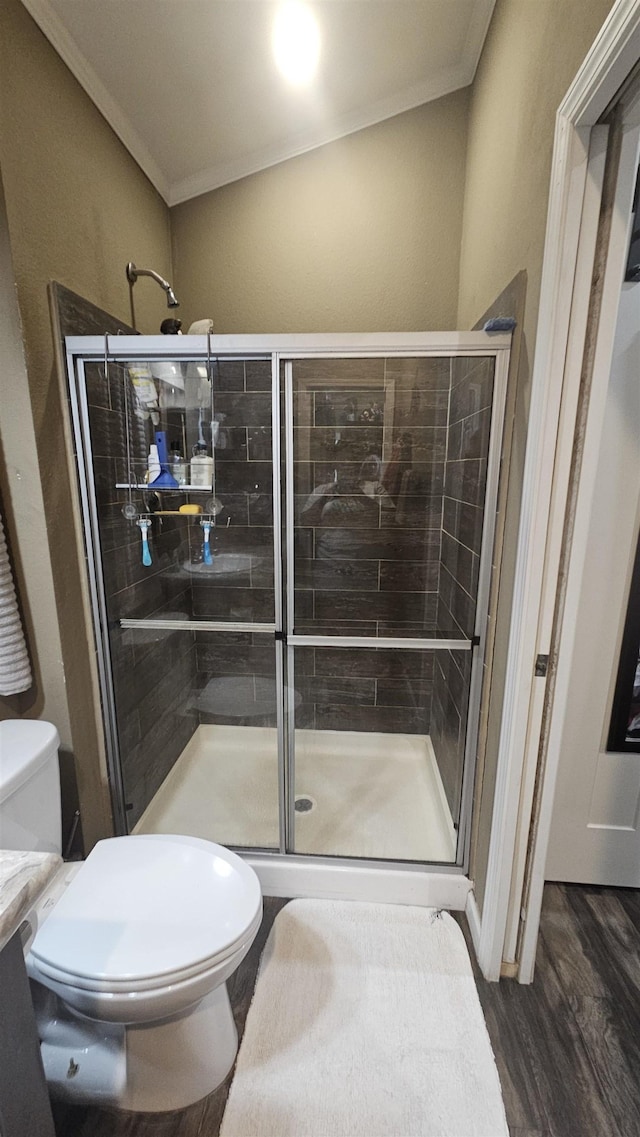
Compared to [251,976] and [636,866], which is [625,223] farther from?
[251,976]

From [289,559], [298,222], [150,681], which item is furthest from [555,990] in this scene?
[298,222]

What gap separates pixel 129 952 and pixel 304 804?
1053 mm

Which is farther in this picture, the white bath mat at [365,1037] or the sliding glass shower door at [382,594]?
the sliding glass shower door at [382,594]

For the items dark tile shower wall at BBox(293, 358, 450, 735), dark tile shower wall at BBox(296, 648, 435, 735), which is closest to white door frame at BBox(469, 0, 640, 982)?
dark tile shower wall at BBox(293, 358, 450, 735)

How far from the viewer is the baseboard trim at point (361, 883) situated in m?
1.54

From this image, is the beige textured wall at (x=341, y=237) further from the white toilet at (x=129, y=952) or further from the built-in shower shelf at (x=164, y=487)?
the white toilet at (x=129, y=952)

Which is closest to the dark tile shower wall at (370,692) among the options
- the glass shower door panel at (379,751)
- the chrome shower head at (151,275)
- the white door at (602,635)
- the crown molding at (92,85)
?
the glass shower door panel at (379,751)

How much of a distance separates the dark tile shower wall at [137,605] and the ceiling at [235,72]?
894 millimetres

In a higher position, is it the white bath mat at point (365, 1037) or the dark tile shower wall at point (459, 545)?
the dark tile shower wall at point (459, 545)

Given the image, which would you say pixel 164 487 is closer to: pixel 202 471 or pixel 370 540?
pixel 202 471

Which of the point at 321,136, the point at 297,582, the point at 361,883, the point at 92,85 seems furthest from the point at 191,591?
the point at 321,136

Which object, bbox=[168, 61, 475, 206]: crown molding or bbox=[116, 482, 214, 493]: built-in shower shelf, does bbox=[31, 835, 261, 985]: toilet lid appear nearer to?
bbox=[116, 482, 214, 493]: built-in shower shelf

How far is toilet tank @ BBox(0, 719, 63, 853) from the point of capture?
Result: 1.07 m

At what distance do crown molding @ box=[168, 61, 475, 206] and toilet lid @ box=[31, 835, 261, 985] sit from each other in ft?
8.30
